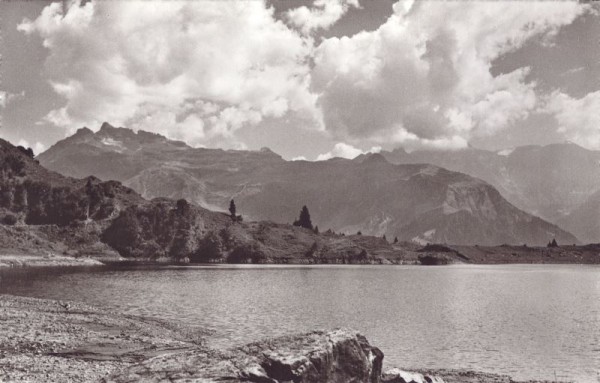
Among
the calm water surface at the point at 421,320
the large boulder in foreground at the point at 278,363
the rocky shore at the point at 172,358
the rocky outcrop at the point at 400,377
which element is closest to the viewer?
the large boulder in foreground at the point at 278,363

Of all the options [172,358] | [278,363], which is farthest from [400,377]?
[172,358]

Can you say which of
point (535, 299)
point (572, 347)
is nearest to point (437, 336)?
point (572, 347)

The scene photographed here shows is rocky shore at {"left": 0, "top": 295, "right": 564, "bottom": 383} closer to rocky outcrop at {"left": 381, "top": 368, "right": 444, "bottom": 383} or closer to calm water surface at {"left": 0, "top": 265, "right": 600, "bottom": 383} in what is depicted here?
rocky outcrop at {"left": 381, "top": 368, "right": 444, "bottom": 383}

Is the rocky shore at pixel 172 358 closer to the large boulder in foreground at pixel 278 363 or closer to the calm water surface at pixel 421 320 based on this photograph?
the large boulder in foreground at pixel 278 363

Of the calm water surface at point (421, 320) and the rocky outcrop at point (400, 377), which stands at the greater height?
the rocky outcrop at point (400, 377)

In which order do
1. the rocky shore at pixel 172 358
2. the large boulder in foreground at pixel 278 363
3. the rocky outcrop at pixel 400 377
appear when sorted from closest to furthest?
1. the large boulder in foreground at pixel 278 363
2. the rocky shore at pixel 172 358
3. the rocky outcrop at pixel 400 377

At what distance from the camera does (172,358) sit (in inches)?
871

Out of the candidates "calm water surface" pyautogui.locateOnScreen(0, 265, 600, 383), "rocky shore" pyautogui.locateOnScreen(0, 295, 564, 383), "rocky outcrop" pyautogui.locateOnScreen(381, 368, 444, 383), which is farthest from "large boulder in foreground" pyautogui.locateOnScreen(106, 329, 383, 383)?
"calm water surface" pyautogui.locateOnScreen(0, 265, 600, 383)

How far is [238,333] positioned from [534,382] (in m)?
31.7

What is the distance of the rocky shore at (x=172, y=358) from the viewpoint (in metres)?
→ 20.8

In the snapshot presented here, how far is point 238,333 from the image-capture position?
58969mm

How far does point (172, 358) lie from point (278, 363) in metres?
4.61

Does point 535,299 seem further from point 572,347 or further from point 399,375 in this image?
point 399,375

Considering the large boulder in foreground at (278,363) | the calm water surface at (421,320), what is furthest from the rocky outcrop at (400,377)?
the calm water surface at (421,320)
